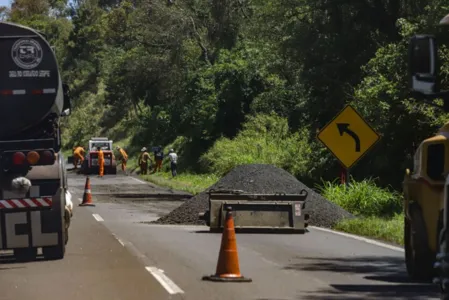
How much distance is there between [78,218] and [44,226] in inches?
415

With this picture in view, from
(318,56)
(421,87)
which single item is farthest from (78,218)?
(421,87)

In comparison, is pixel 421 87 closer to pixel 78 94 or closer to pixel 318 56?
pixel 318 56

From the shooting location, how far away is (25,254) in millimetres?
16328

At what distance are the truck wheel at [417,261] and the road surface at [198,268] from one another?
15 centimetres

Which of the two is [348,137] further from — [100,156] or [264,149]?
[100,156]

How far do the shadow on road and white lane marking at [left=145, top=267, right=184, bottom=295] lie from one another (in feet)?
5.25

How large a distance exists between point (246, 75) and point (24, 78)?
130 ft

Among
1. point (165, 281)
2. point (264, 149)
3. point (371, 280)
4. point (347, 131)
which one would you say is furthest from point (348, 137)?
point (264, 149)

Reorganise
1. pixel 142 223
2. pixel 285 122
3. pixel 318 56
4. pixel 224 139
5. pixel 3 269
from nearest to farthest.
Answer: pixel 3 269, pixel 142 223, pixel 318 56, pixel 285 122, pixel 224 139

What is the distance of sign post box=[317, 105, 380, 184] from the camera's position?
24578mm

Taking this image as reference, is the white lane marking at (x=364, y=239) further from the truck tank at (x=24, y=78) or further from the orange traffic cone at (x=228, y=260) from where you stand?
the truck tank at (x=24, y=78)

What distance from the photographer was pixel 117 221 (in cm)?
2516

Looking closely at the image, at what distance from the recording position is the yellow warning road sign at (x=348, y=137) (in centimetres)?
2458

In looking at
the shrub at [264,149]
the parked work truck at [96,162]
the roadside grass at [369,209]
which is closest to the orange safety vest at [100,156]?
the parked work truck at [96,162]
